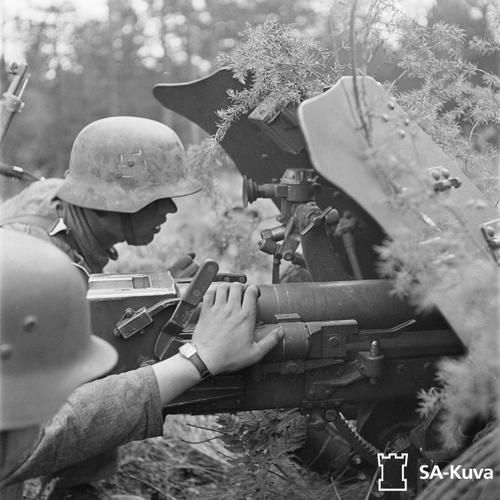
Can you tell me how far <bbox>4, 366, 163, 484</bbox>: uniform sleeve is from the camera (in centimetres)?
228

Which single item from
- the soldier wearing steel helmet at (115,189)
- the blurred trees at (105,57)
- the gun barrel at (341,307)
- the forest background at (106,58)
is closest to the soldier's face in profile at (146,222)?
the soldier wearing steel helmet at (115,189)

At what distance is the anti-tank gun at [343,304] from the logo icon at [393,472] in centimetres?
4

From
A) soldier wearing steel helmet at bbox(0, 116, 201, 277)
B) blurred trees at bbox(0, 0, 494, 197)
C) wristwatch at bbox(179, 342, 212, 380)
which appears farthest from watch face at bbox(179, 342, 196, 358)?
blurred trees at bbox(0, 0, 494, 197)

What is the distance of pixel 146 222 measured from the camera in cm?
380

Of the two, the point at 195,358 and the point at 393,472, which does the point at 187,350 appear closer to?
the point at 195,358

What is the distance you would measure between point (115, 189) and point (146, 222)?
0.25m

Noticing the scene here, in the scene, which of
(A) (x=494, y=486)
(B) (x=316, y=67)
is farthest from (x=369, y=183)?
(B) (x=316, y=67)

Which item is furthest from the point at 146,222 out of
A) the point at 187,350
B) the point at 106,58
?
the point at 106,58

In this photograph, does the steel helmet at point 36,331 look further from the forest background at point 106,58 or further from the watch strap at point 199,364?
Answer: the forest background at point 106,58

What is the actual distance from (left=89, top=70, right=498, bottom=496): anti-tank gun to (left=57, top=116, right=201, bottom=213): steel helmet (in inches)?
36.0

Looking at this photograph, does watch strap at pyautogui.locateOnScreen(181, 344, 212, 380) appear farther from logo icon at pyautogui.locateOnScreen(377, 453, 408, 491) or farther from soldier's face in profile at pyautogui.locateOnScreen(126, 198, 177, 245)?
soldier's face in profile at pyautogui.locateOnScreen(126, 198, 177, 245)

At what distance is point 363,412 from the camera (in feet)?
9.36

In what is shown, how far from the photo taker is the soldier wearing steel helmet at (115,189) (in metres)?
3.69

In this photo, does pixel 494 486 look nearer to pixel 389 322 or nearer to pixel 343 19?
pixel 389 322
